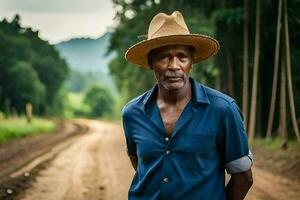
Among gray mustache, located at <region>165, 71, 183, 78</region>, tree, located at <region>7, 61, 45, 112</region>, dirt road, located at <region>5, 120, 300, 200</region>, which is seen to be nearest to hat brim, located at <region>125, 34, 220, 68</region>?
gray mustache, located at <region>165, 71, 183, 78</region>

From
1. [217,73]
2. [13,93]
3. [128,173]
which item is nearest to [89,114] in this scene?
[13,93]

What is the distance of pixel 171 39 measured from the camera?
2850 millimetres

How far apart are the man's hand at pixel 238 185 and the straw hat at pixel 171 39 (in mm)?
710

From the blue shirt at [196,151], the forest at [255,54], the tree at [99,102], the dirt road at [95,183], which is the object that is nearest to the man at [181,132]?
the blue shirt at [196,151]

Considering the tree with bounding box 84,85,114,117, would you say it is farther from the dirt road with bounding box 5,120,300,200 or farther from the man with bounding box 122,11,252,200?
the man with bounding box 122,11,252,200

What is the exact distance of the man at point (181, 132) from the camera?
2699 millimetres

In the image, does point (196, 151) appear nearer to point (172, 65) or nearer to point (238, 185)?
point (238, 185)

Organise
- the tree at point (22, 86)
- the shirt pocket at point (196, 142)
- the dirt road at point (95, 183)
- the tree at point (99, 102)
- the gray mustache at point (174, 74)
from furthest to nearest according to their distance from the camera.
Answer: the tree at point (99, 102)
the tree at point (22, 86)
the dirt road at point (95, 183)
the gray mustache at point (174, 74)
the shirt pocket at point (196, 142)

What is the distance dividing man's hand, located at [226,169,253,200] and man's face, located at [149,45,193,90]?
545mm

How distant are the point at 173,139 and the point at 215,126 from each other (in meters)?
0.21

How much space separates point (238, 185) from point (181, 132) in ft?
1.46

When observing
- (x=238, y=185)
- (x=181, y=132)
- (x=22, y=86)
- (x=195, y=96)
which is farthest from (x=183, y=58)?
(x=22, y=86)

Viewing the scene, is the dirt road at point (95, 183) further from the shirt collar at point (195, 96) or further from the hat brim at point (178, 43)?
the shirt collar at point (195, 96)

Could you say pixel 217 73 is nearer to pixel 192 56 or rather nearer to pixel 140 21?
pixel 140 21
